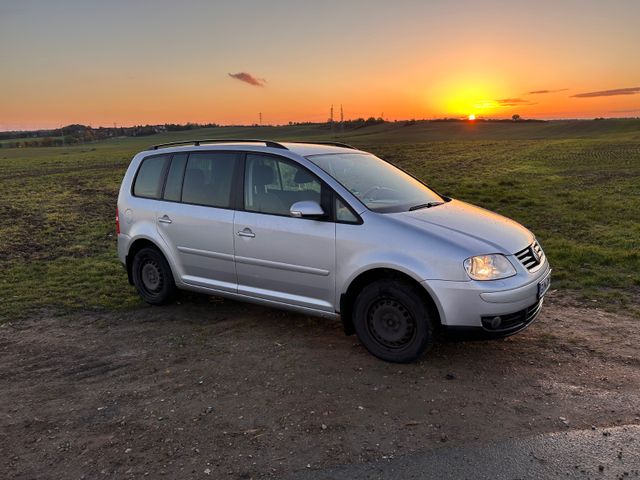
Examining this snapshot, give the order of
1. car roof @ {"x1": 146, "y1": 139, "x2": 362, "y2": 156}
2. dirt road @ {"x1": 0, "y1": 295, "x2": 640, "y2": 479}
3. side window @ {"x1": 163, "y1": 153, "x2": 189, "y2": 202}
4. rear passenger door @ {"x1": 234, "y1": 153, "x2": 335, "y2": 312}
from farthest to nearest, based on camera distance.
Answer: side window @ {"x1": 163, "y1": 153, "x2": 189, "y2": 202} < car roof @ {"x1": 146, "y1": 139, "x2": 362, "y2": 156} < rear passenger door @ {"x1": 234, "y1": 153, "x2": 335, "y2": 312} < dirt road @ {"x1": 0, "y1": 295, "x2": 640, "y2": 479}

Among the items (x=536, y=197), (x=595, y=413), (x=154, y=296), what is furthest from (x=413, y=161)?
(x=595, y=413)

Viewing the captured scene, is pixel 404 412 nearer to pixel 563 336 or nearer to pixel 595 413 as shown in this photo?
pixel 595 413

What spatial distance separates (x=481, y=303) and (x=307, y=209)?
5.22 feet

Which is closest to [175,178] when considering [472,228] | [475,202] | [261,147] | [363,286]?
[261,147]

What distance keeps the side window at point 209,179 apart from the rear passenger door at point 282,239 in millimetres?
Answer: 239

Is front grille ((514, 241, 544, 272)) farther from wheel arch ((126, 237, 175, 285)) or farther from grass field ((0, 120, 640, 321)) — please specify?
wheel arch ((126, 237, 175, 285))

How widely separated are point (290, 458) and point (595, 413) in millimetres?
2053

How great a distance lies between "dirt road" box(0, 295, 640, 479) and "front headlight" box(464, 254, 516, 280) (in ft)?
2.57

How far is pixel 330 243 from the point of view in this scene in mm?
4523

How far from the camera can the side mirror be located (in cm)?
448

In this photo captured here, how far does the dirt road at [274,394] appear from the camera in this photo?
325 centimetres

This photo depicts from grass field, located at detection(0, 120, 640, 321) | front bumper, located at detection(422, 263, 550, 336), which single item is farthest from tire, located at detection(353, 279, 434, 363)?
grass field, located at detection(0, 120, 640, 321)

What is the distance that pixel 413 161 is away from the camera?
3042 cm

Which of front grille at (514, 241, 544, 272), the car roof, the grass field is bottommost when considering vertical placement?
the grass field
